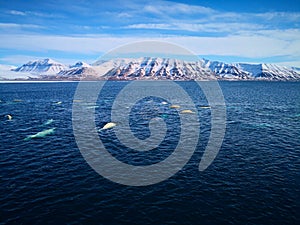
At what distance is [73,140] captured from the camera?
220 feet

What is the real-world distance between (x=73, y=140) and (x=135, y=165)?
80.5 feet

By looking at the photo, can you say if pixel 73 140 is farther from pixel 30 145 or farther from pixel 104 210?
pixel 104 210

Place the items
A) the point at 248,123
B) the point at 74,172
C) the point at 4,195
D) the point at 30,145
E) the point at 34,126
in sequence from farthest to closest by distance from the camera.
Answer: the point at 248,123 → the point at 34,126 → the point at 30,145 → the point at 74,172 → the point at 4,195

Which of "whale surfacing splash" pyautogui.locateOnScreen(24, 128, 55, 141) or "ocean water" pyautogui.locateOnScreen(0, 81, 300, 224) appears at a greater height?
"whale surfacing splash" pyautogui.locateOnScreen(24, 128, 55, 141)

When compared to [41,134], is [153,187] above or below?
below

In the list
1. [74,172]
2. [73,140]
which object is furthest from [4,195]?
[73,140]

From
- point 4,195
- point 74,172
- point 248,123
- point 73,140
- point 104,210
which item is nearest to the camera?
point 104,210

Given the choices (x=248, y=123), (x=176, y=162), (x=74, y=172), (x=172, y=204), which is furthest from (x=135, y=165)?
(x=248, y=123)

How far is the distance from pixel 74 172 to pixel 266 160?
1587 inches

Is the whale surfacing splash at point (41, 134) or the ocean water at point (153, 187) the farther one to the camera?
the whale surfacing splash at point (41, 134)

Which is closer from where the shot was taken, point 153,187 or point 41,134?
point 153,187

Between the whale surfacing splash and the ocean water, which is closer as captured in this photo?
the ocean water

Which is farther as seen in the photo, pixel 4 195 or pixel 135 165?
pixel 135 165

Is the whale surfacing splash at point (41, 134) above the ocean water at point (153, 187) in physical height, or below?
above
